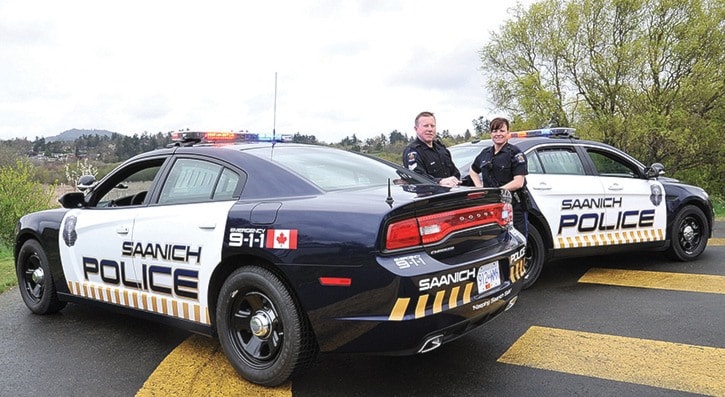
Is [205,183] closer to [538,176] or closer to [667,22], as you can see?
[538,176]

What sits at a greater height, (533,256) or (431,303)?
(431,303)

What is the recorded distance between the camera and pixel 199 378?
3365 mm

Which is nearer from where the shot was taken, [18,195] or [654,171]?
[654,171]

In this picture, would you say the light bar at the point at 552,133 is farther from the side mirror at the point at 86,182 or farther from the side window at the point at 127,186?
the side mirror at the point at 86,182

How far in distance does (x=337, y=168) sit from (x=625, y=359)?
7.12 ft

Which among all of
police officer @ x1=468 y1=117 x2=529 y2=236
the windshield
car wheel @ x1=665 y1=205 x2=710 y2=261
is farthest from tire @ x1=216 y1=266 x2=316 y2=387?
car wheel @ x1=665 y1=205 x2=710 y2=261

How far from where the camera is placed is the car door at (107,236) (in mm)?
3896

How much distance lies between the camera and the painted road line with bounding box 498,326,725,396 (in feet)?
10.1

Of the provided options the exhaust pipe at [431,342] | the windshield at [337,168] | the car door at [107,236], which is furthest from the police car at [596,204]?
the car door at [107,236]

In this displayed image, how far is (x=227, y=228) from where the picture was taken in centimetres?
323

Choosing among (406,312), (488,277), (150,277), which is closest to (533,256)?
(488,277)

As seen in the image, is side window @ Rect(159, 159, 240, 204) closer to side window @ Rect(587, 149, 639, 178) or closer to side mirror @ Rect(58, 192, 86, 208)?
side mirror @ Rect(58, 192, 86, 208)

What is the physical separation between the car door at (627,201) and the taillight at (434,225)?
2.94 meters

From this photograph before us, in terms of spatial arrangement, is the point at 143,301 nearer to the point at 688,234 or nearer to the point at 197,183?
the point at 197,183
